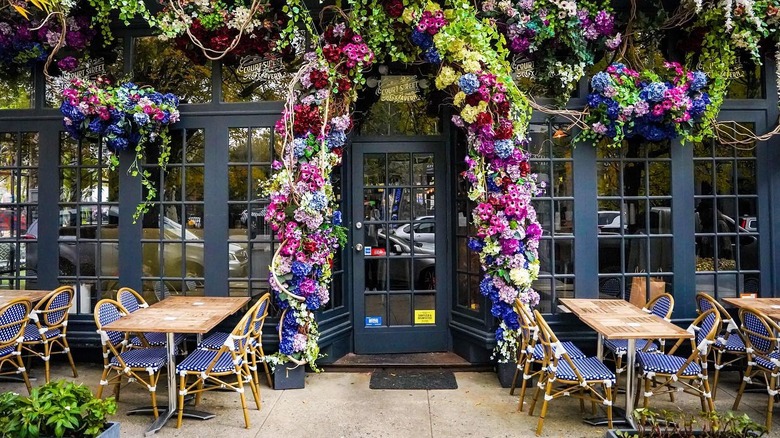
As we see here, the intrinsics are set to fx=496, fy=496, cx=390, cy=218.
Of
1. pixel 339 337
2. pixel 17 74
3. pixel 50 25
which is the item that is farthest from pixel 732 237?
pixel 17 74

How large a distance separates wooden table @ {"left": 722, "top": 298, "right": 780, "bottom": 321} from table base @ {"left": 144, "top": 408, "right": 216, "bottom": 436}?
4639 mm

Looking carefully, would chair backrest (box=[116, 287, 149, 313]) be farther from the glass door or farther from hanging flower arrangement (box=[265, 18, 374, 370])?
the glass door

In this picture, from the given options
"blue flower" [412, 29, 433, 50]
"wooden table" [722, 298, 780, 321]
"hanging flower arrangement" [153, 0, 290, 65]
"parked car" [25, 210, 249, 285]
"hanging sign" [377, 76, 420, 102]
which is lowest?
"wooden table" [722, 298, 780, 321]

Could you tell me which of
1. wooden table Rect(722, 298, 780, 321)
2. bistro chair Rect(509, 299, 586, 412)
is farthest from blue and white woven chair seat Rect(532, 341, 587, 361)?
wooden table Rect(722, 298, 780, 321)

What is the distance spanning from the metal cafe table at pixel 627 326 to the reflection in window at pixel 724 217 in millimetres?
1215

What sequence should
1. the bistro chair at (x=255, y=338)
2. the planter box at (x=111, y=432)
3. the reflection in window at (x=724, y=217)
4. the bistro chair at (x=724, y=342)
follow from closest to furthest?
the planter box at (x=111, y=432)
the bistro chair at (x=255, y=338)
the bistro chair at (x=724, y=342)
the reflection in window at (x=724, y=217)

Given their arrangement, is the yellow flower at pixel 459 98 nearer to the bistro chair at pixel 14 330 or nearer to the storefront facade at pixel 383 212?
the storefront facade at pixel 383 212

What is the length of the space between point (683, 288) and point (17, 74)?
7.31 m

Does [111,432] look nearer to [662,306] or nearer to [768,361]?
[662,306]

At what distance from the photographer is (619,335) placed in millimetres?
3543

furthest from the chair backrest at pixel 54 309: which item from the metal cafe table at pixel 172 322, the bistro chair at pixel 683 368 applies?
the bistro chair at pixel 683 368

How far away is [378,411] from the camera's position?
4125mm

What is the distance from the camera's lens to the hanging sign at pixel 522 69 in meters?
5.01

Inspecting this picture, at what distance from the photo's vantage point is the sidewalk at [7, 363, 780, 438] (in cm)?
377
